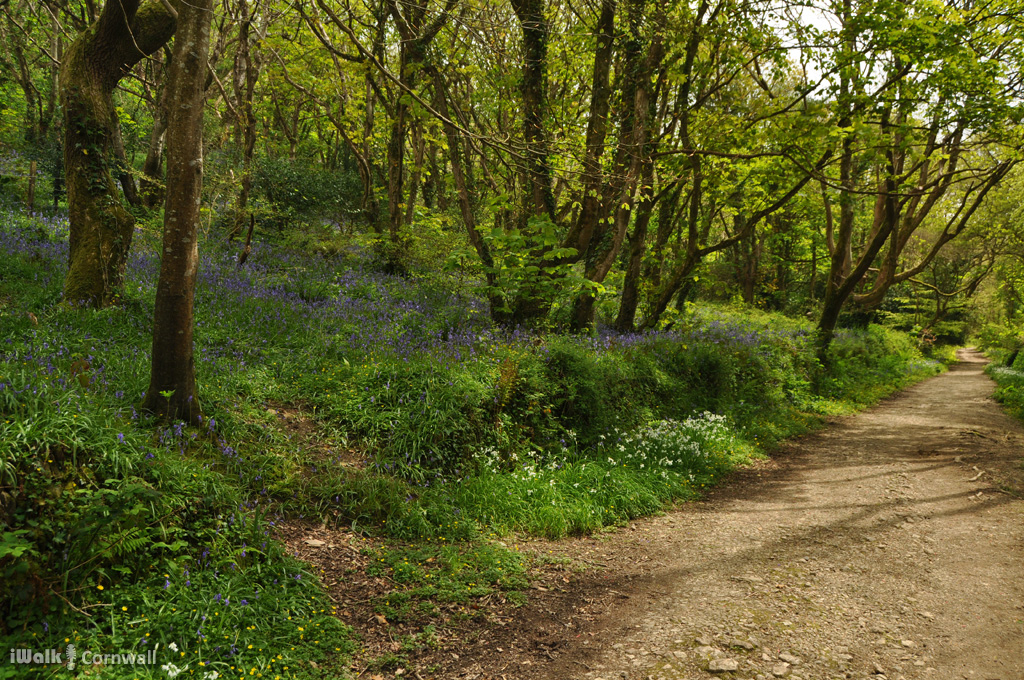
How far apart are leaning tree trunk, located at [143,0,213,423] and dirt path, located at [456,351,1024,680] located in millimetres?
3124

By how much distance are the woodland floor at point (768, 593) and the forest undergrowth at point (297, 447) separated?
30cm

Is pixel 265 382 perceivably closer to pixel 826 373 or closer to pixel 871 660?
pixel 871 660

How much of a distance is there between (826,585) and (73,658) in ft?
16.8

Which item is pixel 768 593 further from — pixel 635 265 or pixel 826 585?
pixel 635 265

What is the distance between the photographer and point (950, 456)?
27.1 feet

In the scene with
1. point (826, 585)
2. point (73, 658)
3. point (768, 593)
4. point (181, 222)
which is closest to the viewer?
point (73, 658)

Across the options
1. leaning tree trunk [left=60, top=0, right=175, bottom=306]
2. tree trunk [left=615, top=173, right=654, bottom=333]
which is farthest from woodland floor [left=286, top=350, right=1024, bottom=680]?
tree trunk [left=615, top=173, right=654, bottom=333]

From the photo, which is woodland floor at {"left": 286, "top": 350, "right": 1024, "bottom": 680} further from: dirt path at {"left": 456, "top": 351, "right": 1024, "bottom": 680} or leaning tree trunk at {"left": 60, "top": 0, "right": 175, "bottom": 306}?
leaning tree trunk at {"left": 60, "top": 0, "right": 175, "bottom": 306}

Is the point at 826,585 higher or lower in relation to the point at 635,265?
lower

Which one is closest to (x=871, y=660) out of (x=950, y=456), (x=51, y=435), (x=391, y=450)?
(x=391, y=450)

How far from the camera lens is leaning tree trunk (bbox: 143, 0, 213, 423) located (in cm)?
398

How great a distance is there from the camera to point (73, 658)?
2531 millimetres

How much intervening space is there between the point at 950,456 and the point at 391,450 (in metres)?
8.71

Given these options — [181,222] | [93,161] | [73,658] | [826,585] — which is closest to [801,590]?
[826,585]
